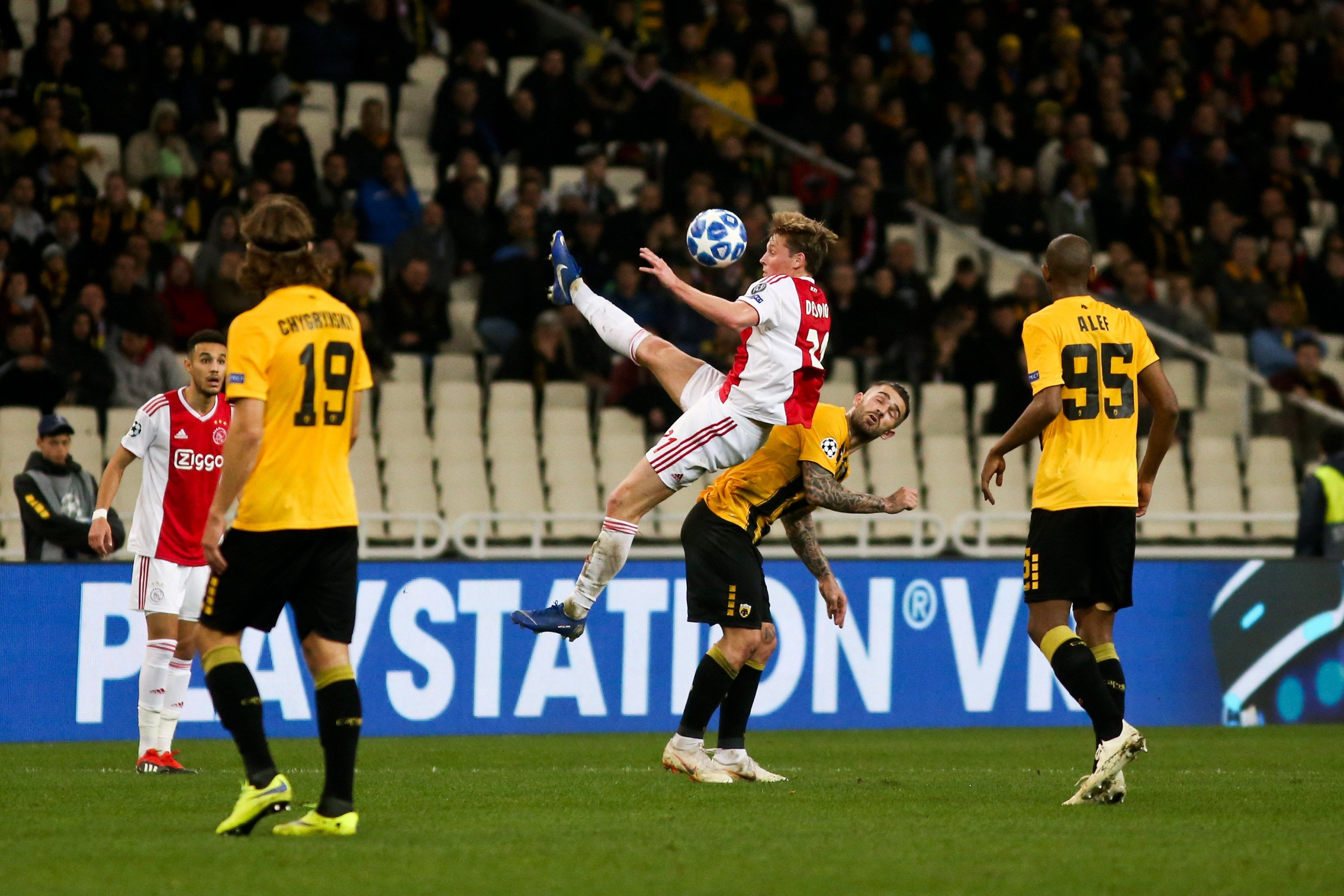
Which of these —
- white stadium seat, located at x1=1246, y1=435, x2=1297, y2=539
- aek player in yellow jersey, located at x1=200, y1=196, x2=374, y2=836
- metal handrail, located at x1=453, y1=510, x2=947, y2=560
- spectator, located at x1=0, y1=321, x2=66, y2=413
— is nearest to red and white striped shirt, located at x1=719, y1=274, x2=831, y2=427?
aek player in yellow jersey, located at x1=200, y1=196, x2=374, y2=836

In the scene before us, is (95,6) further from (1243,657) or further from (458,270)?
(1243,657)

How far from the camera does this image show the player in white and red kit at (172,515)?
967 centimetres

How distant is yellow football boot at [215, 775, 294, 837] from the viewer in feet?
21.1

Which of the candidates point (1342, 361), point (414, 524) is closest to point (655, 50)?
point (414, 524)

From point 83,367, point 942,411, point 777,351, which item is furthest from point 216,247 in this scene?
point 777,351

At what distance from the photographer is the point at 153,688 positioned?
970cm

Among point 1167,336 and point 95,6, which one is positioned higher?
point 95,6

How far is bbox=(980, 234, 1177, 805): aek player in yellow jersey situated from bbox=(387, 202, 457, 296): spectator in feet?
29.0

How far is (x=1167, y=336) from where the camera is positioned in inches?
656

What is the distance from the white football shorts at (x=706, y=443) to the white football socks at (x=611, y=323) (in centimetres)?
69

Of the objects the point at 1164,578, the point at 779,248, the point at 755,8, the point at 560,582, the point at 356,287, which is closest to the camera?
the point at 779,248

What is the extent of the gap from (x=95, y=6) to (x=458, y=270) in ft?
13.7

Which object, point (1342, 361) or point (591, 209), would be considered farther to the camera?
point (1342, 361)

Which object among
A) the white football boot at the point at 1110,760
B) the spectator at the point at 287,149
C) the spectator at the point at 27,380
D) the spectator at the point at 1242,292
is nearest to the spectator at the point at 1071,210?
the spectator at the point at 1242,292
